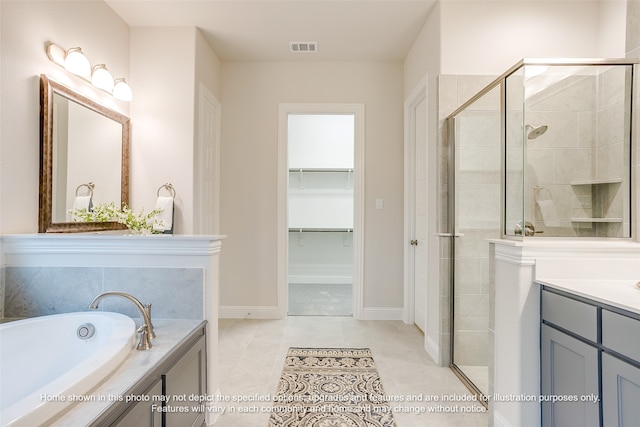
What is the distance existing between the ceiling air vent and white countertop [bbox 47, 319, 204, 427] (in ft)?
8.54

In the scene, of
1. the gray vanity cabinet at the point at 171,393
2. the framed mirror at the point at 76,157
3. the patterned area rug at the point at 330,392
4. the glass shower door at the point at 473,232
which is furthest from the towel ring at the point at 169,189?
the glass shower door at the point at 473,232

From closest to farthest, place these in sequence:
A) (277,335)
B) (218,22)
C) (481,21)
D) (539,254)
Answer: (539,254), (481,21), (218,22), (277,335)

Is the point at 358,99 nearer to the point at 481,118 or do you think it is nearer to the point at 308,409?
the point at 481,118

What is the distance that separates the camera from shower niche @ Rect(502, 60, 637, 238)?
1702mm

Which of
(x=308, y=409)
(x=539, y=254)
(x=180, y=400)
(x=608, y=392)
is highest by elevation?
(x=539, y=254)

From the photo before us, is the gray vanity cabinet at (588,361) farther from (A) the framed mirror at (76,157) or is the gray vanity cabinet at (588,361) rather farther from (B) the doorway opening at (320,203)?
(B) the doorway opening at (320,203)

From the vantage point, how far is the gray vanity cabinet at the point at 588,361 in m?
1.11

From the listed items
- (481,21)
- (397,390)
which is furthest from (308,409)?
(481,21)

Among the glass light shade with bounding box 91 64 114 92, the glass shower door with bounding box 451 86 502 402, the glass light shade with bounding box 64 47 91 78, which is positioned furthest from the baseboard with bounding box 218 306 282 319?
the glass light shade with bounding box 64 47 91 78

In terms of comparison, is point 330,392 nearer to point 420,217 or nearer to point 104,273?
point 104,273

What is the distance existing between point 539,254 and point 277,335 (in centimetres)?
224

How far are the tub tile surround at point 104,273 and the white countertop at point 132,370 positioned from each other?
10 cm

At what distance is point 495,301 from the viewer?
1.72 meters

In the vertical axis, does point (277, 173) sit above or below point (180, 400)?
above
